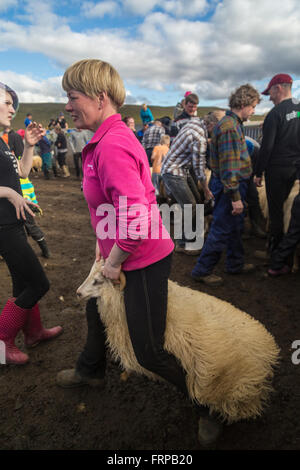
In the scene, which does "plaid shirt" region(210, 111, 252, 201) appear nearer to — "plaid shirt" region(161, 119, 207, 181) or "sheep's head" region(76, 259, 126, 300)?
"plaid shirt" region(161, 119, 207, 181)

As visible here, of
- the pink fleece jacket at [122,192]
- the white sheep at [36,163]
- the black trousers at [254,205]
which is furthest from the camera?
the white sheep at [36,163]

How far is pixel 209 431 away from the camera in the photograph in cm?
188

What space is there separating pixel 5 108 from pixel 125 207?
5.35ft

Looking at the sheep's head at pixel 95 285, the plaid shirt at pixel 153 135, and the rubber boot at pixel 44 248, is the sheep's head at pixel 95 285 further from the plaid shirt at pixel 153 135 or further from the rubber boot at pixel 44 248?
the plaid shirt at pixel 153 135

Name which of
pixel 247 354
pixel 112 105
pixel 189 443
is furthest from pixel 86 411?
pixel 112 105

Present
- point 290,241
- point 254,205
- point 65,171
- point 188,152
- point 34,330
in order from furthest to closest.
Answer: point 65,171 < point 254,205 < point 188,152 < point 290,241 < point 34,330

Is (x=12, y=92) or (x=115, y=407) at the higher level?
(x=12, y=92)

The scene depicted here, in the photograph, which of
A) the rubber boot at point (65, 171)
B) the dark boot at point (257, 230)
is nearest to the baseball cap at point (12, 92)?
the dark boot at point (257, 230)

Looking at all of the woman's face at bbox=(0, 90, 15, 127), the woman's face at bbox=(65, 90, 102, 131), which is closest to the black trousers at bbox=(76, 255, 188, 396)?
the woman's face at bbox=(65, 90, 102, 131)

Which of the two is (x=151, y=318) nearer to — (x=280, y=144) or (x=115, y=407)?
(x=115, y=407)

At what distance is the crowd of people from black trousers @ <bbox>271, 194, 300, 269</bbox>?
0.01m

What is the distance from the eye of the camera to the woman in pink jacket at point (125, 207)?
4.28ft

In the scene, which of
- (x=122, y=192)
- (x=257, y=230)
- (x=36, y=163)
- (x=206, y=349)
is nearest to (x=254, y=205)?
(x=257, y=230)

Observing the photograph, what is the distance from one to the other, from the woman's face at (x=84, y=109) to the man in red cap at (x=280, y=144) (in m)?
3.06
